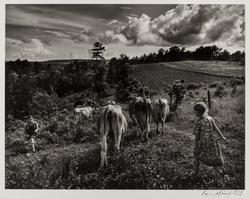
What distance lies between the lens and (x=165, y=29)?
7453 millimetres

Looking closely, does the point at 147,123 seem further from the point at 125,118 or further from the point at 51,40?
the point at 51,40

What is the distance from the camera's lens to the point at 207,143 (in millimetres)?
6438

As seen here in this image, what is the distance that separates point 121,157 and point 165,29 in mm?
2721

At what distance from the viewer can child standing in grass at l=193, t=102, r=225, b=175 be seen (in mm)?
6398

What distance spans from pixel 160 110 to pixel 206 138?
1.19 m

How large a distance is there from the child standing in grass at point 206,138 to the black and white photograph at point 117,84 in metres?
0.31

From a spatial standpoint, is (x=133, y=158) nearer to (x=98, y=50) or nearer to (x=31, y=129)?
(x=31, y=129)

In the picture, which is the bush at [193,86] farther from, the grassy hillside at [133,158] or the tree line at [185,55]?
the tree line at [185,55]

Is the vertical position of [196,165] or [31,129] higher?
[31,129]

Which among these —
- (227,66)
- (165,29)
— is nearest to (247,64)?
(227,66)

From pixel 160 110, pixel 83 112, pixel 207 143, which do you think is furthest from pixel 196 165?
pixel 83 112

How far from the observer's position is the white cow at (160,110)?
725cm
